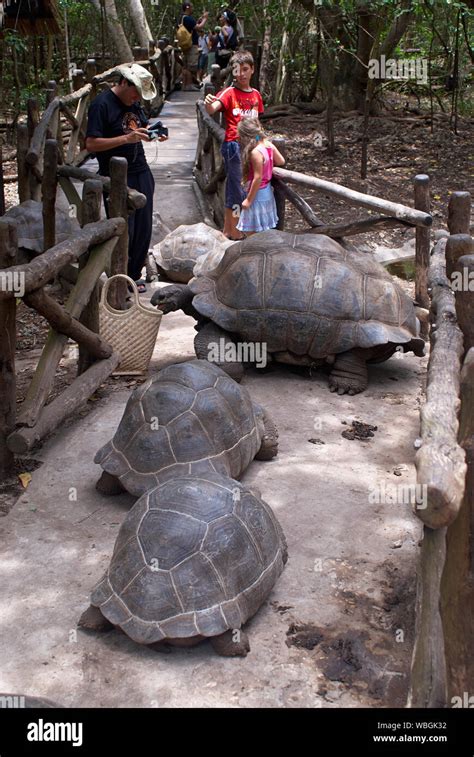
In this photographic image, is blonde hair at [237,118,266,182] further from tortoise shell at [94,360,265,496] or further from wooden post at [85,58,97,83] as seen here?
wooden post at [85,58,97,83]

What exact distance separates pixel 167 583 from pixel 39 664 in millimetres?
581

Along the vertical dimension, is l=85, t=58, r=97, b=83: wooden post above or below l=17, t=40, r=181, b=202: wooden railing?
above

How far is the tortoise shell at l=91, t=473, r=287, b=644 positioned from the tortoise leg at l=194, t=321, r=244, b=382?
2.49 meters

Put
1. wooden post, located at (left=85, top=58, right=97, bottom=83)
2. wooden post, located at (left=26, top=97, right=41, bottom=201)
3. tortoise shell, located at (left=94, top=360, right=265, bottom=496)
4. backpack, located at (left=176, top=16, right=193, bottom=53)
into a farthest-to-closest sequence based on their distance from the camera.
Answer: backpack, located at (left=176, top=16, right=193, bottom=53) → wooden post, located at (left=85, top=58, right=97, bottom=83) → wooden post, located at (left=26, top=97, right=41, bottom=201) → tortoise shell, located at (left=94, top=360, right=265, bottom=496)

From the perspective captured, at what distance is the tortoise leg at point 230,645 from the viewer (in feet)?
11.0

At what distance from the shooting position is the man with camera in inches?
264

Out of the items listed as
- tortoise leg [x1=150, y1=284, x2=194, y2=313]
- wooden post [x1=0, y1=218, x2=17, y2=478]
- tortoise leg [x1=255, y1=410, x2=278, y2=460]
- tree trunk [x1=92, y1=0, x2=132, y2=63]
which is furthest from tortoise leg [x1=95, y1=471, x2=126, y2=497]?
tree trunk [x1=92, y1=0, x2=132, y2=63]

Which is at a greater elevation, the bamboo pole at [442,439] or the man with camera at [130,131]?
the man with camera at [130,131]

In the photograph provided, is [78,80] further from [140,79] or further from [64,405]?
[64,405]

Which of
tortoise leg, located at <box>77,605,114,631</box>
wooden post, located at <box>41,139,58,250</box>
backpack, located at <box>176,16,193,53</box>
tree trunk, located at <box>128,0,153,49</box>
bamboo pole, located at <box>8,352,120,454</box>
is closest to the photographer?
tortoise leg, located at <box>77,605,114,631</box>

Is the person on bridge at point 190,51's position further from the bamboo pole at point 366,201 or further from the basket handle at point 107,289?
the basket handle at point 107,289

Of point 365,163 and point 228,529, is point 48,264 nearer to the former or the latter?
point 228,529

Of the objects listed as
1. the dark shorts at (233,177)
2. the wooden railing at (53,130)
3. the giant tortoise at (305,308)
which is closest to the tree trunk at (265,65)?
the wooden railing at (53,130)

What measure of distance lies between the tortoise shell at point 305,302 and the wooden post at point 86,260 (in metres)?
0.79
